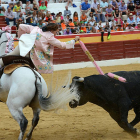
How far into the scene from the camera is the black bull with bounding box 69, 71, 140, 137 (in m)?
4.45

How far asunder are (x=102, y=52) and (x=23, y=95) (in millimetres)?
9212

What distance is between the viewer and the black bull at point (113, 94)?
14.6ft

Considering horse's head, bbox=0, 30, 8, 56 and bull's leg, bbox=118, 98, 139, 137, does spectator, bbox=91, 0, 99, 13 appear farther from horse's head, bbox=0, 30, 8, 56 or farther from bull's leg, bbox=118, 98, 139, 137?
bull's leg, bbox=118, 98, 139, 137

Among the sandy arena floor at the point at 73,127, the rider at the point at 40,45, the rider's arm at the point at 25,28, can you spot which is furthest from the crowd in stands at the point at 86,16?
the rider at the point at 40,45

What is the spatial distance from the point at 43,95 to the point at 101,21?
11.5 meters

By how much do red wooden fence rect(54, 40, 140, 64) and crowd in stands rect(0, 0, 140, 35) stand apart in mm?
948

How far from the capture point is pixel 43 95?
4199 millimetres

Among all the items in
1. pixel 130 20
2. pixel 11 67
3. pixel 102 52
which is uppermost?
pixel 11 67

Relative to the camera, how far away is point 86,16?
50.2 feet

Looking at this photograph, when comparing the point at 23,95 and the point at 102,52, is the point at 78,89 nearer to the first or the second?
the point at 23,95

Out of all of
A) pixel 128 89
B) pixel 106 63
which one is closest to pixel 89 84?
pixel 128 89

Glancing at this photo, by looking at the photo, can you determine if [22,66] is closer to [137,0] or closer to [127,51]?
[127,51]

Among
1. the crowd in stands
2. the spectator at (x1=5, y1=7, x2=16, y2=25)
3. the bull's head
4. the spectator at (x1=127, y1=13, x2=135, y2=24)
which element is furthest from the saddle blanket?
the spectator at (x1=127, y1=13, x2=135, y2=24)

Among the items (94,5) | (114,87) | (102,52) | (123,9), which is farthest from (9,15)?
(114,87)
